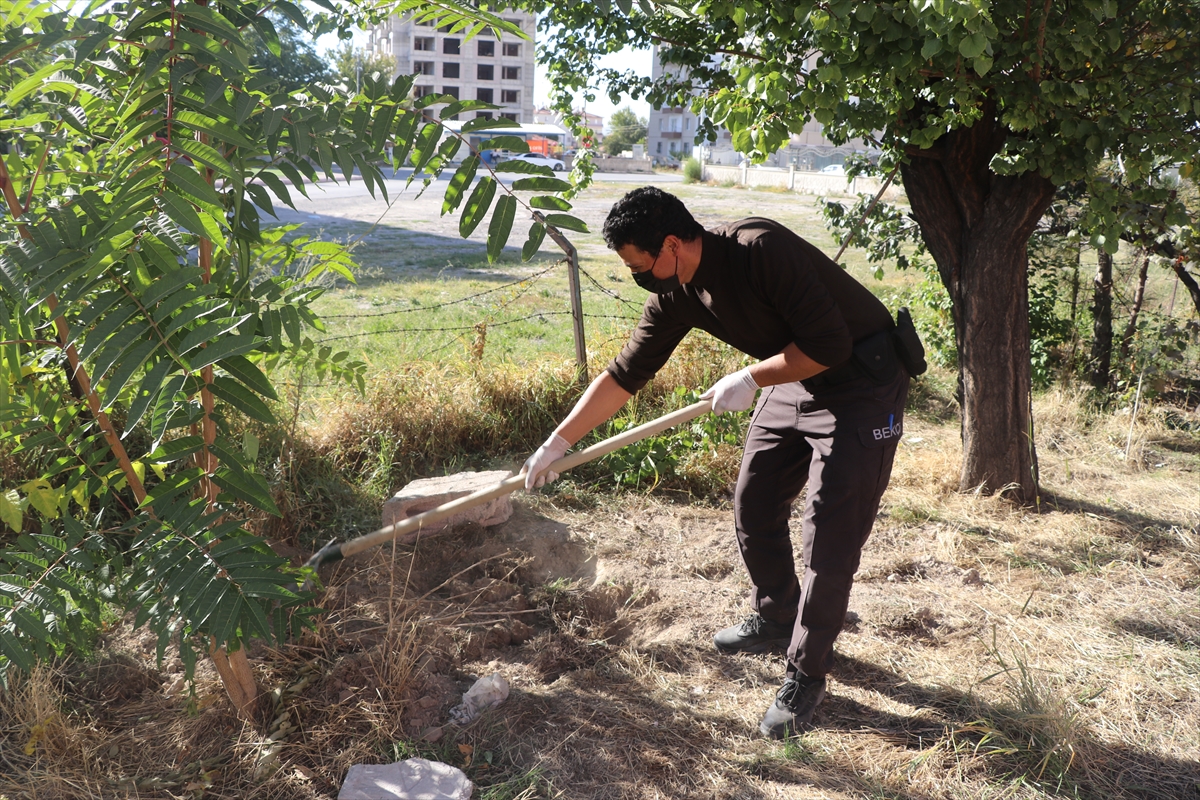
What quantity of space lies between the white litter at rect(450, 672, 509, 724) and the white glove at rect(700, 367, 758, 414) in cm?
122

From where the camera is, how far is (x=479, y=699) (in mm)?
2914

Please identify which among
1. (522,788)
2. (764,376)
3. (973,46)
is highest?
→ (973,46)

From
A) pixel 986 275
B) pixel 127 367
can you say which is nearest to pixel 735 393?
pixel 127 367

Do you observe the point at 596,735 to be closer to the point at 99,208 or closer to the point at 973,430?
the point at 99,208

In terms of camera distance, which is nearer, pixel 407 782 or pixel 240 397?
pixel 240 397

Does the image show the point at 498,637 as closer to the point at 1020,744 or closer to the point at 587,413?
the point at 587,413

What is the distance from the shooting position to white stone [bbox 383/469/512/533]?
4051 mm

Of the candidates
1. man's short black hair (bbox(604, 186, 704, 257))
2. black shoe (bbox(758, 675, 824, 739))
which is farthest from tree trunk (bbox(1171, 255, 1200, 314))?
man's short black hair (bbox(604, 186, 704, 257))

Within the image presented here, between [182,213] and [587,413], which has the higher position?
[182,213]

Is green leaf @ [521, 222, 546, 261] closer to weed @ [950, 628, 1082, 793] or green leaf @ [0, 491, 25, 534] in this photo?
green leaf @ [0, 491, 25, 534]

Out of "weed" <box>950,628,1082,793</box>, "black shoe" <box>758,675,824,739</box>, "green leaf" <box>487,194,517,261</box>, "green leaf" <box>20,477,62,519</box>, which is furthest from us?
"black shoe" <box>758,675,824,739</box>

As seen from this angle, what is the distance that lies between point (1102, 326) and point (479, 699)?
5.41m

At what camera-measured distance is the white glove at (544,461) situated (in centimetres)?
305

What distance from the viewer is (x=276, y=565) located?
212 cm
